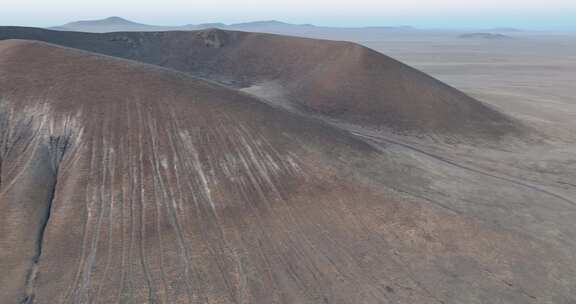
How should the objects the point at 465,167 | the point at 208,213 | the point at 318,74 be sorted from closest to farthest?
the point at 208,213 < the point at 465,167 < the point at 318,74

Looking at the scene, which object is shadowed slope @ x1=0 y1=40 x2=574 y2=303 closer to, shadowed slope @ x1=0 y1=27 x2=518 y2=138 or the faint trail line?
the faint trail line

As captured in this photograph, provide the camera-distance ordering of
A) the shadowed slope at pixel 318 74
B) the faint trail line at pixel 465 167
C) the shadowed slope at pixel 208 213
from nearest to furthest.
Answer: the shadowed slope at pixel 208 213 → the faint trail line at pixel 465 167 → the shadowed slope at pixel 318 74

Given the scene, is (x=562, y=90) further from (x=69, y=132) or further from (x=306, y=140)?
(x=69, y=132)

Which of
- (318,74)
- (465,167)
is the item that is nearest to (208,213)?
(465,167)

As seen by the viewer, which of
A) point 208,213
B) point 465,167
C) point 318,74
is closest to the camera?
point 208,213

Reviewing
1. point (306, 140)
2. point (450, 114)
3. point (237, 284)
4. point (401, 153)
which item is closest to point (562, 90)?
point (450, 114)

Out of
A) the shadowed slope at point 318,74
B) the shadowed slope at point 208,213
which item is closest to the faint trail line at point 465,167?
the shadowed slope at point 318,74

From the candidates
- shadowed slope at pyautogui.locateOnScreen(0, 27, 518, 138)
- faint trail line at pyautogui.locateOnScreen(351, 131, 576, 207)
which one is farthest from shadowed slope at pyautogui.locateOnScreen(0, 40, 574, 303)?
shadowed slope at pyautogui.locateOnScreen(0, 27, 518, 138)

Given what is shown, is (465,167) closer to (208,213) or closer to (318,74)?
(208,213)

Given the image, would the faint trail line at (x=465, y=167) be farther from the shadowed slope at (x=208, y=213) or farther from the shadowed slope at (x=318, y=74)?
the shadowed slope at (x=208, y=213)
